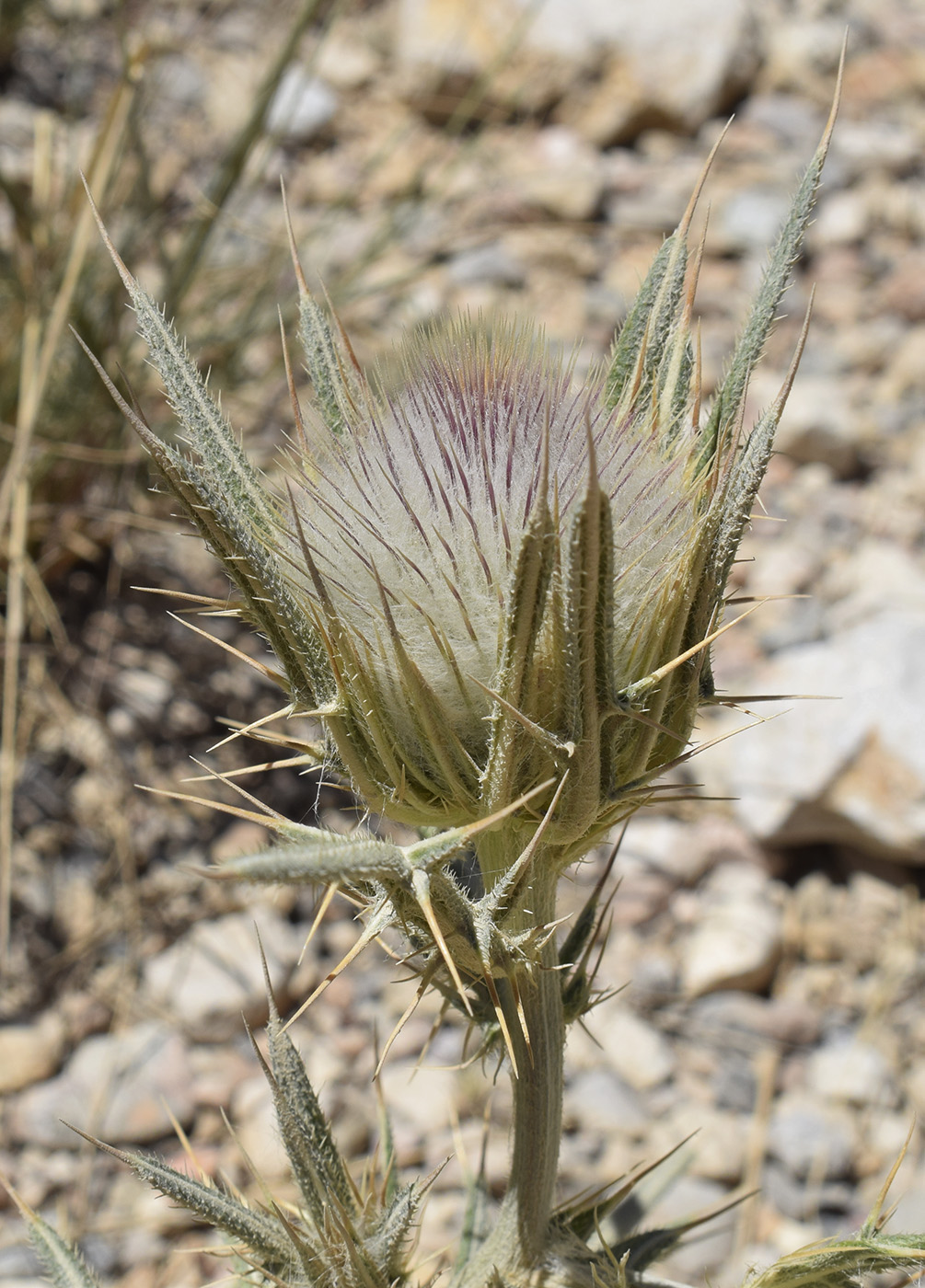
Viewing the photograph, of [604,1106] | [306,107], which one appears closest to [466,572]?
[604,1106]

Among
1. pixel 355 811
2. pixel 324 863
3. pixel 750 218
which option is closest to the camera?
pixel 324 863

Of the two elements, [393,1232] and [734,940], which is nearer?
[393,1232]

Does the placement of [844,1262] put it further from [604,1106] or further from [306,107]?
[306,107]

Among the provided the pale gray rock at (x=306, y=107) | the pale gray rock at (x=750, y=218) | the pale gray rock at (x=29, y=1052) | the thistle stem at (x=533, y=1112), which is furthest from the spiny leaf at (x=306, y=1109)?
the pale gray rock at (x=306, y=107)

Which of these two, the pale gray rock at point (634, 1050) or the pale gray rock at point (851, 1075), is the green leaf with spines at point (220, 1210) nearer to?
the pale gray rock at point (634, 1050)

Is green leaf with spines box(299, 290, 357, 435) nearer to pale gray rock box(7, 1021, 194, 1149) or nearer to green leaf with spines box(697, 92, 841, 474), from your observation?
green leaf with spines box(697, 92, 841, 474)

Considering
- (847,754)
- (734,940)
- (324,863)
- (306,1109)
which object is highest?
(324,863)

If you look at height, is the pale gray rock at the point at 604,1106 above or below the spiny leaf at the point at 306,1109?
below

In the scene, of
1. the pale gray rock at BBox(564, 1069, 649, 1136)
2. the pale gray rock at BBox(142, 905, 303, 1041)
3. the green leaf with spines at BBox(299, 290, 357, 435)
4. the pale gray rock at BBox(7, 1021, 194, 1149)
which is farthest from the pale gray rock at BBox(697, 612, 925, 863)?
the green leaf with spines at BBox(299, 290, 357, 435)

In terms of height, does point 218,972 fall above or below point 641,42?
below
